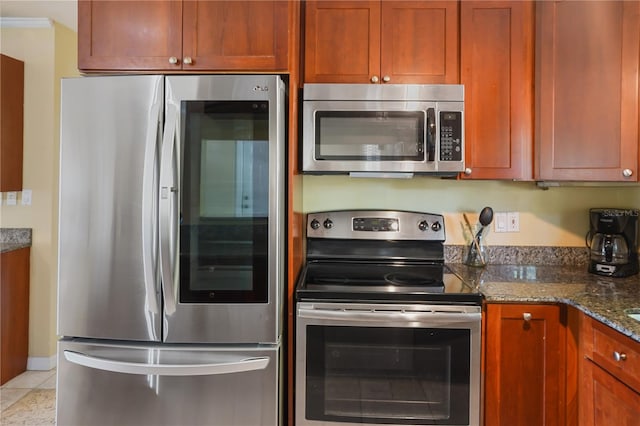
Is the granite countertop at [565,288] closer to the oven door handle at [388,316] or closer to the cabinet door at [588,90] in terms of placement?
the oven door handle at [388,316]

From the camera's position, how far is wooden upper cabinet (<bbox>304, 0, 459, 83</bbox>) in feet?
6.14

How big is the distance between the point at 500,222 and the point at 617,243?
1.72 feet

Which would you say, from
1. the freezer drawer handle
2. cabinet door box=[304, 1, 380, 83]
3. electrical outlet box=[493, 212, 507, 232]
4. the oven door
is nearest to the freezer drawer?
the freezer drawer handle

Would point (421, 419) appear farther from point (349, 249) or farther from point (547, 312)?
point (349, 249)

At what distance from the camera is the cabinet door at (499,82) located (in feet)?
6.06

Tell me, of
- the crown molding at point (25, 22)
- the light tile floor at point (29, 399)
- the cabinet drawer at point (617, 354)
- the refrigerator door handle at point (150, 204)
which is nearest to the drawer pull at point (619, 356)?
the cabinet drawer at point (617, 354)

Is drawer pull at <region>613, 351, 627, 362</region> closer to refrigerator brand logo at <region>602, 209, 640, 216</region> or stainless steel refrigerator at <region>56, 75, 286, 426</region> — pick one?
refrigerator brand logo at <region>602, 209, 640, 216</region>

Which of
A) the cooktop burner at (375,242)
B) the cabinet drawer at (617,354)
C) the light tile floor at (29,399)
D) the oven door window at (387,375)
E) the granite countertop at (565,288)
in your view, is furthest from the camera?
the light tile floor at (29,399)

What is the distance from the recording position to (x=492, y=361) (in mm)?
1544

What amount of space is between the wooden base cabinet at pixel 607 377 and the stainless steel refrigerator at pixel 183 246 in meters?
1.14

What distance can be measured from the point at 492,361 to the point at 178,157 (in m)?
1.47

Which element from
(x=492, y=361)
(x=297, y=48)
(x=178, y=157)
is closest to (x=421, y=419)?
(x=492, y=361)

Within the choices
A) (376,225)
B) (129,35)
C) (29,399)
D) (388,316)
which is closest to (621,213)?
(376,225)

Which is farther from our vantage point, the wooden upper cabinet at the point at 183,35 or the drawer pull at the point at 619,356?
the wooden upper cabinet at the point at 183,35
